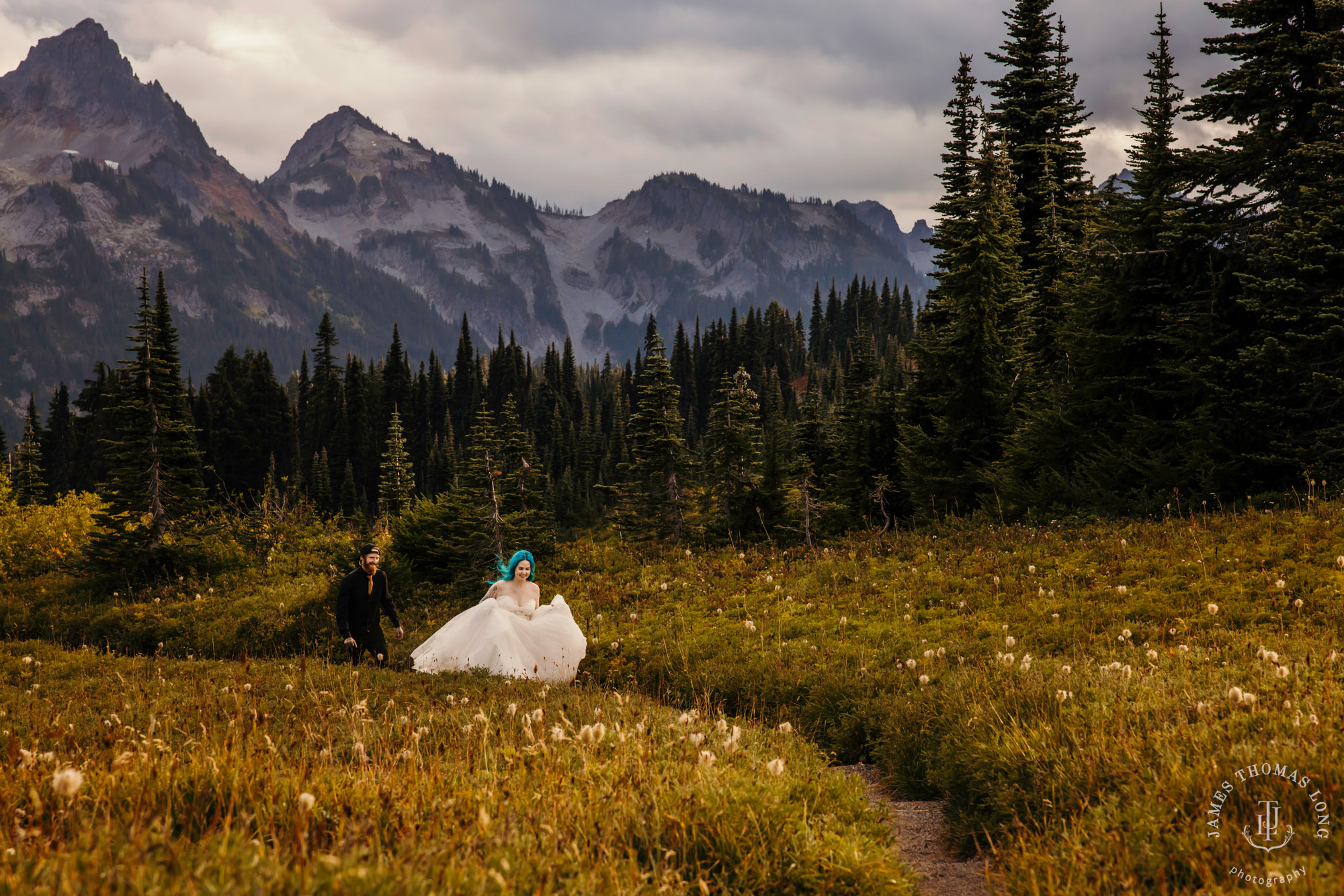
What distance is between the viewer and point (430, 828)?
366 cm

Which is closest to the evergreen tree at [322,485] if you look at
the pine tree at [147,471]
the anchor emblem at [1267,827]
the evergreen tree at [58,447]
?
the evergreen tree at [58,447]

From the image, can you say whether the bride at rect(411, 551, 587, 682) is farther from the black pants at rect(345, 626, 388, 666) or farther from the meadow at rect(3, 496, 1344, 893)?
the meadow at rect(3, 496, 1344, 893)

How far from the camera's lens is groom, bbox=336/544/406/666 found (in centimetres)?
1110

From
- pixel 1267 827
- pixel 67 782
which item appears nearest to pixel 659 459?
pixel 1267 827

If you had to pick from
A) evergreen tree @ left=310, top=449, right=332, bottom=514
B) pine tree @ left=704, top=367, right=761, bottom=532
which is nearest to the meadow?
pine tree @ left=704, top=367, right=761, bottom=532

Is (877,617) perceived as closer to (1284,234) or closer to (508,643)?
(508,643)

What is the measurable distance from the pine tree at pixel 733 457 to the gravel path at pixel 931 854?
24.1m

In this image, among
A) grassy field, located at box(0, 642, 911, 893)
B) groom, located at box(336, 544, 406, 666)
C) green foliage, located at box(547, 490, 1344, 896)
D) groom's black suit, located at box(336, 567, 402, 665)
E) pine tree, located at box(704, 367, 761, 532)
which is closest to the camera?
grassy field, located at box(0, 642, 911, 893)

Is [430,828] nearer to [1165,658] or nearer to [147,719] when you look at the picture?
[147,719]

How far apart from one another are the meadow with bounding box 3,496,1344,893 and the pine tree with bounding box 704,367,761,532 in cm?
1681

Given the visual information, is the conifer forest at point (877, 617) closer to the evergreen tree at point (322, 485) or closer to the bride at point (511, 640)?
the bride at point (511, 640)

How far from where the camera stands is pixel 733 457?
31031 millimetres

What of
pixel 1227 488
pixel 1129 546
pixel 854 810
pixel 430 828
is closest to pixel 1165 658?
pixel 854 810

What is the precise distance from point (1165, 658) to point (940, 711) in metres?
2.36
